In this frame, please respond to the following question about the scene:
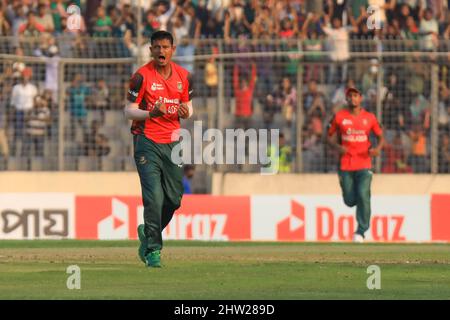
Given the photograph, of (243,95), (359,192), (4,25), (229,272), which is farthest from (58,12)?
(229,272)

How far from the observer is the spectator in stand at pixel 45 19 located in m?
26.8

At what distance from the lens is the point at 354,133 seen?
22.2 m

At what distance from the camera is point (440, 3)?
89.6 feet

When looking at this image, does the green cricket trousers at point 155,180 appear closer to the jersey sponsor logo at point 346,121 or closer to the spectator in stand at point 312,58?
the jersey sponsor logo at point 346,121

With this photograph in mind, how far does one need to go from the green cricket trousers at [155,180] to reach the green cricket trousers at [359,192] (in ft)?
23.5

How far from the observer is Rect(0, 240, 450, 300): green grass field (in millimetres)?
11898

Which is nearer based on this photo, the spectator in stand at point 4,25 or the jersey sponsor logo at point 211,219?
the jersey sponsor logo at point 211,219

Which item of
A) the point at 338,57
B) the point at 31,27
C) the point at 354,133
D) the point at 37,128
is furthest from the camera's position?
the point at 31,27

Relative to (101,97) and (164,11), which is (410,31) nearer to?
(164,11)

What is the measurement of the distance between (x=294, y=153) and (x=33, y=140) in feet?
14.5

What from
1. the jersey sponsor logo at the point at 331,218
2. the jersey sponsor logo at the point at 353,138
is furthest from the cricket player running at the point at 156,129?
the jersey sponsor logo at the point at 331,218

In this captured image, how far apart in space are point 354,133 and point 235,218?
296 cm
